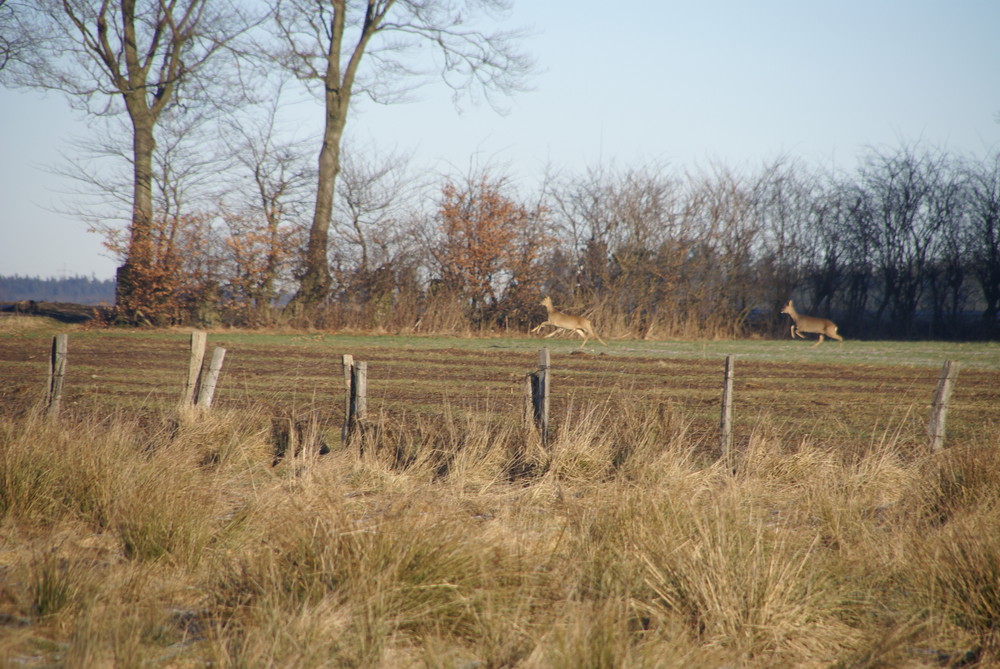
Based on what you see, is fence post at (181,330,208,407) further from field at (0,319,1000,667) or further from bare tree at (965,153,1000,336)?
bare tree at (965,153,1000,336)

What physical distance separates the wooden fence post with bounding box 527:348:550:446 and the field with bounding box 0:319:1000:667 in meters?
0.18

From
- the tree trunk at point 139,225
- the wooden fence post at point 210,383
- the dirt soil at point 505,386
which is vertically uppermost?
the tree trunk at point 139,225

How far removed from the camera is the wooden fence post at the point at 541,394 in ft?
25.6

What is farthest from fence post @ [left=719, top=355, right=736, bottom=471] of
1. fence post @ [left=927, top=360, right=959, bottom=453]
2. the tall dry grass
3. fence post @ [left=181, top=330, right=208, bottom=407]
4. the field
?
fence post @ [left=181, top=330, right=208, bottom=407]

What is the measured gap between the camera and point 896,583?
4.59 m

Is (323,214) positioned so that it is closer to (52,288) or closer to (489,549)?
(489,549)

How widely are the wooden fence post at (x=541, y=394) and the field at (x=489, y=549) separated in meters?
0.18

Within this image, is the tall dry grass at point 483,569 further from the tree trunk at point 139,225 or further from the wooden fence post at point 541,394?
the tree trunk at point 139,225

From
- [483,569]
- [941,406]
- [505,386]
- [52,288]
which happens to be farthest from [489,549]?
[52,288]

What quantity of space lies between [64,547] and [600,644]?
3.39m

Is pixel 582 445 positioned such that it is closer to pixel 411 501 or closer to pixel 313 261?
pixel 411 501

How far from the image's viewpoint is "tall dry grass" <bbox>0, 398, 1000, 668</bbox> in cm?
368

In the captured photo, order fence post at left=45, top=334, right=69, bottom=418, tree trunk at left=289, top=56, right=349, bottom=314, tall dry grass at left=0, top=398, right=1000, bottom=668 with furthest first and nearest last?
1. tree trunk at left=289, top=56, right=349, bottom=314
2. fence post at left=45, top=334, right=69, bottom=418
3. tall dry grass at left=0, top=398, right=1000, bottom=668

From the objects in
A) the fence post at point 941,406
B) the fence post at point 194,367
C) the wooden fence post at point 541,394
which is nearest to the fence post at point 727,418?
the wooden fence post at point 541,394
